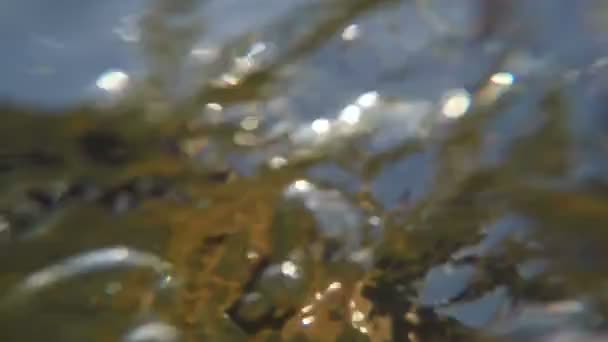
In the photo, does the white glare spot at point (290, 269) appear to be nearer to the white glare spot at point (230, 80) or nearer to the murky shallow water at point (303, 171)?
the murky shallow water at point (303, 171)

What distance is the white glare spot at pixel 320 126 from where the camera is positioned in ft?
4.25

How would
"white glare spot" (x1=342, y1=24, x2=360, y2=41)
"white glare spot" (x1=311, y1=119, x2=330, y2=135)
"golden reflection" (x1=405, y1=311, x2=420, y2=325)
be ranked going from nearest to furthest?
1. "golden reflection" (x1=405, y1=311, x2=420, y2=325)
2. "white glare spot" (x1=311, y1=119, x2=330, y2=135)
3. "white glare spot" (x1=342, y1=24, x2=360, y2=41)

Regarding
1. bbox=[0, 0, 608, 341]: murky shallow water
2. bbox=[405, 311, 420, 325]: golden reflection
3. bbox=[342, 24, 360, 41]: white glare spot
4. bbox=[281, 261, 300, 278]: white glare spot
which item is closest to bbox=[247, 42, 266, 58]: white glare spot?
bbox=[0, 0, 608, 341]: murky shallow water

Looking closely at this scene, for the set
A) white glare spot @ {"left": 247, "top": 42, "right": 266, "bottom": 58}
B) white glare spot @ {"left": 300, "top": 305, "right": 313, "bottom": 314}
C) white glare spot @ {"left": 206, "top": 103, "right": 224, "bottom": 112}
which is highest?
white glare spot @ {"left": 247, "top": 42, "right": 266, "bottom": 58}

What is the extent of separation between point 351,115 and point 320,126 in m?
0.04

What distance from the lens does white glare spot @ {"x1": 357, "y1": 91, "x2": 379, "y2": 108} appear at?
132 centimetres

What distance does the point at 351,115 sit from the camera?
4.30 feet

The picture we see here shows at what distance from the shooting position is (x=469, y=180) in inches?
47.8

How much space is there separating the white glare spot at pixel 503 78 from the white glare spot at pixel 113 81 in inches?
19.6

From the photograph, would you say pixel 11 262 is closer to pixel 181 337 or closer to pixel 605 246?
pixel 181 337

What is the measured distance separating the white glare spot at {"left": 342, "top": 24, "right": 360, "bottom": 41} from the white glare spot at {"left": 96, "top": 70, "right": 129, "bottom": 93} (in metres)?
0.32

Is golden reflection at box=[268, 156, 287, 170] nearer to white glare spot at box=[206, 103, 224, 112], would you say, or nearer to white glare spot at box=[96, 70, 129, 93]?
white glare spot at box=[206, 103, 224, 112]

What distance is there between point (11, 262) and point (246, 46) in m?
0.47

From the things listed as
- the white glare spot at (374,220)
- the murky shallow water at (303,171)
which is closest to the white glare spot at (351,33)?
the murky shallow water at (303,171)
